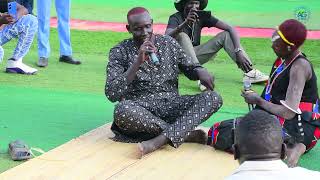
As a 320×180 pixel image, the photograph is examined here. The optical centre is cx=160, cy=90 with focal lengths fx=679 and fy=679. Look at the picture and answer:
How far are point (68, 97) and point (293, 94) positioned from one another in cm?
272

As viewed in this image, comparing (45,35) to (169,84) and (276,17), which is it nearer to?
(169,84)

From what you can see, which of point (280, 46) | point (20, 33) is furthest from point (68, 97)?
point (280, 46)

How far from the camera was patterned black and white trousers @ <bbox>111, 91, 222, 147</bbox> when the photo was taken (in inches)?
195

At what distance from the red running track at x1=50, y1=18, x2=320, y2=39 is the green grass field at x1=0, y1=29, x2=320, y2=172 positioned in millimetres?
1371

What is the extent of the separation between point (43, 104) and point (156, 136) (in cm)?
169

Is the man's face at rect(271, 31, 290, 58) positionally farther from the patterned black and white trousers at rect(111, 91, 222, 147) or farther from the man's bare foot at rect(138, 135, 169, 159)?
the man's bare foot at rect(138, 135, 169, 159)

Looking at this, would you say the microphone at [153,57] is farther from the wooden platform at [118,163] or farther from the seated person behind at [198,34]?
the seated person behind at [198,34]

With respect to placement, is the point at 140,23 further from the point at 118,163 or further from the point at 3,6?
the point at 3,6

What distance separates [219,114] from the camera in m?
6.17

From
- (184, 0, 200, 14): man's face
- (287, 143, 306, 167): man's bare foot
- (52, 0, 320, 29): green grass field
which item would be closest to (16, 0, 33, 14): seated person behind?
(184, 0, 200, 14): man's face

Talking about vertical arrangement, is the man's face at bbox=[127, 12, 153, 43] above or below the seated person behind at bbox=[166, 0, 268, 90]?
above

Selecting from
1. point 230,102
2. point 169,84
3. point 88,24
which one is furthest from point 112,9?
point 169,84

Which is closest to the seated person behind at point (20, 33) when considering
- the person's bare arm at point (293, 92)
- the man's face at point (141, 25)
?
the man's face at point (141, 25)

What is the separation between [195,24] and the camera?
290 inches
